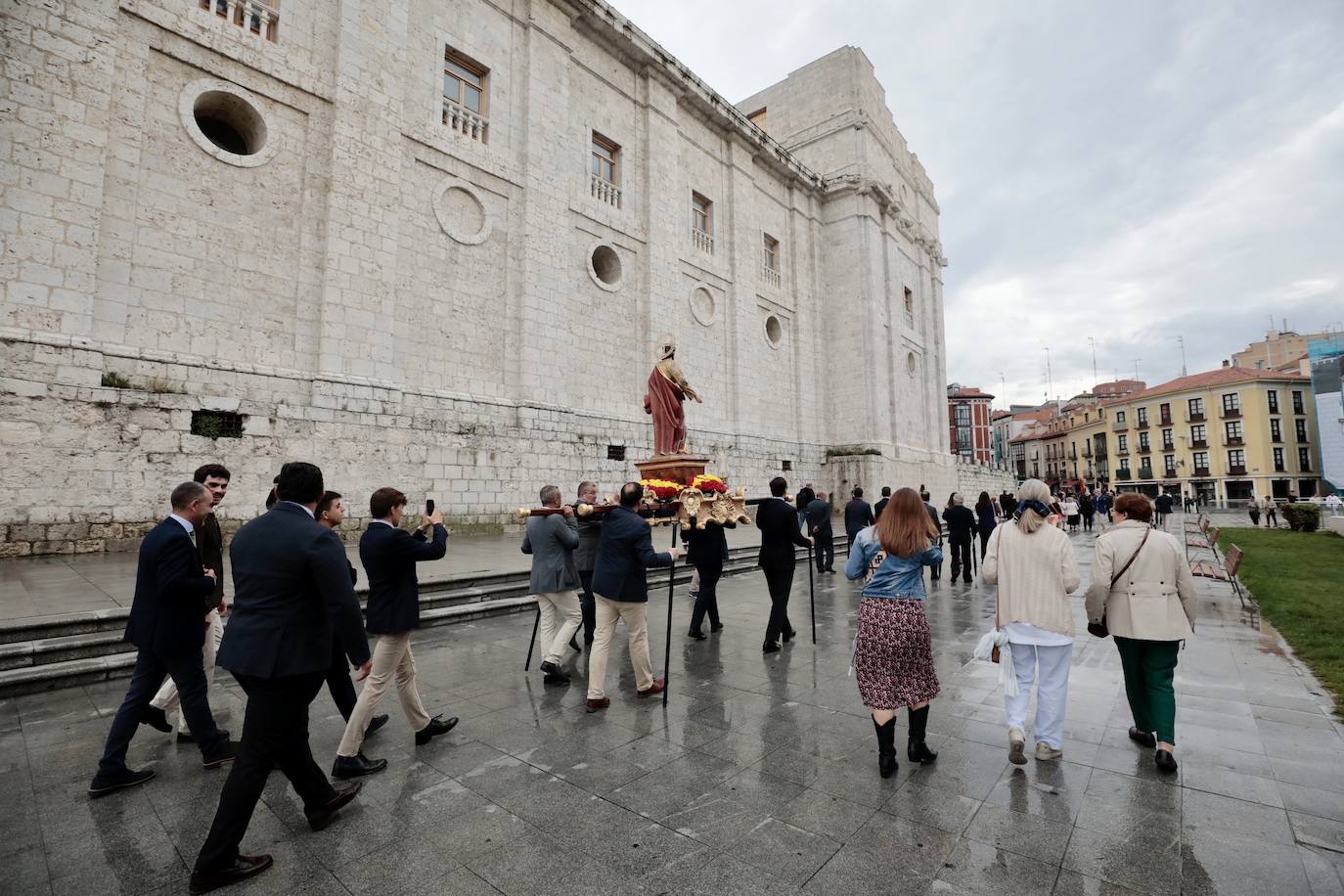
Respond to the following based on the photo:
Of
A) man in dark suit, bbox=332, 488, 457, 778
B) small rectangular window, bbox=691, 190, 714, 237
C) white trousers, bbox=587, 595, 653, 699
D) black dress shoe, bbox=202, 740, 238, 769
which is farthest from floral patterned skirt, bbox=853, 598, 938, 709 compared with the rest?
small rectangular window, bbox=691, 190, 714, 237

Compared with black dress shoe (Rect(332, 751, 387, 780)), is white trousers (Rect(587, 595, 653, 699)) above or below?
above

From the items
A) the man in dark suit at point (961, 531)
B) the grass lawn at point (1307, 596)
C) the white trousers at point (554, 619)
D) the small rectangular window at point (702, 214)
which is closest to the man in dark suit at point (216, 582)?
the white trousers at point (554, 619)

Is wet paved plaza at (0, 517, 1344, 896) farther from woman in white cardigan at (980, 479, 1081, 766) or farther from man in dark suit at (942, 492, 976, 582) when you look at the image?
man in dark suit at (942, 492, 976, 582)

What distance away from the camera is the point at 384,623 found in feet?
12.5

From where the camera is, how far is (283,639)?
9.01 feet

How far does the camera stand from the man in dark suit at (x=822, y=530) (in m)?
10.6

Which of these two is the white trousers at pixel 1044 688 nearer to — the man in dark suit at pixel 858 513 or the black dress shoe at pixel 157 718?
the black dress shoe at pixel 157 718

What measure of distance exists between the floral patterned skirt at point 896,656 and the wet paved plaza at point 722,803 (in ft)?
1.43

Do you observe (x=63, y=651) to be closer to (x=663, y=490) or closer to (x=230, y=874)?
(x=230, y=874)

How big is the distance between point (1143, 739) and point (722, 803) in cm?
289

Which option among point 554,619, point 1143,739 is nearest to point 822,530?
point 554,619

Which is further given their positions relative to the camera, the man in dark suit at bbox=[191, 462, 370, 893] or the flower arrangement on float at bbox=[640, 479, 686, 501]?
the flower arrangement on float at bbox=[640, 479, 686, 501]

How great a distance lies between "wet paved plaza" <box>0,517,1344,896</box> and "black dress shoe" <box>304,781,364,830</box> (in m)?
0.06

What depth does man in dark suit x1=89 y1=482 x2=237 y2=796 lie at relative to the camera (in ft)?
10.8
